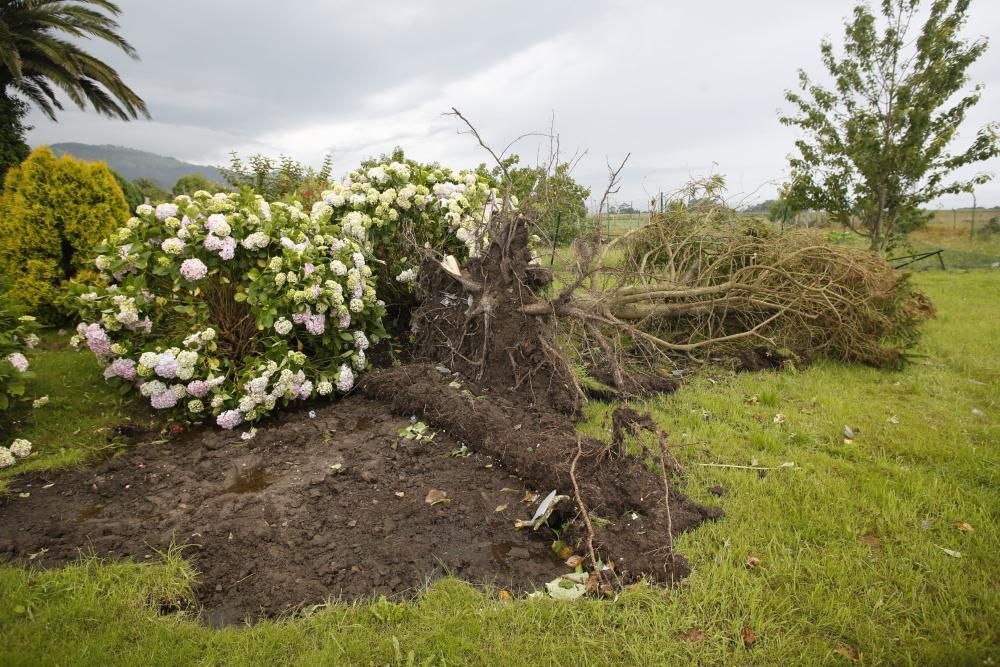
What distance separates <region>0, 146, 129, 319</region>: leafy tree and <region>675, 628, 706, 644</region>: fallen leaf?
6924mm

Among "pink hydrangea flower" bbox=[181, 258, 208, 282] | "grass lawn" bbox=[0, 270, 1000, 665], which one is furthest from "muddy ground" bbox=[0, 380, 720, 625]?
"pink hydrangea flower" bbox=[181, 258, 208, 282]

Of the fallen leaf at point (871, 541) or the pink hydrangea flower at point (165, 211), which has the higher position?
the pink hydrangea flower at point (165, 211)

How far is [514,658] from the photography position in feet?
6.67

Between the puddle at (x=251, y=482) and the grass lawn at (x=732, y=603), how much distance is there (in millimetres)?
697

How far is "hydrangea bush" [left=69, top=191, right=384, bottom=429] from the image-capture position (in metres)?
3.83

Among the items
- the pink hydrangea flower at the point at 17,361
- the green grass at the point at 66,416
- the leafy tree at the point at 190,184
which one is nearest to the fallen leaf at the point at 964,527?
the green grass at the point at 66,416

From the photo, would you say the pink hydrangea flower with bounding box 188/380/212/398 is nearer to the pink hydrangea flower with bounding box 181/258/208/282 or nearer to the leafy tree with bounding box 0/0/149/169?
the pink hydrangea flower with bounding box 181/258/208/282

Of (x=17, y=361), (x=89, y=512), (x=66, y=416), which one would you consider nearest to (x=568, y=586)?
(x=89, y=512)

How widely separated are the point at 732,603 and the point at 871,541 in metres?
0.98

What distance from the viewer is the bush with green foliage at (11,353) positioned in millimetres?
3637

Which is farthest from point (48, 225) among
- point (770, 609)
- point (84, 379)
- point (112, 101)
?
point (112, 101)

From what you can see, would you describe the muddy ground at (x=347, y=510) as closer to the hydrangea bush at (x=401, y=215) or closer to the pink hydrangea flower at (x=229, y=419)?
the pink hydrangea flower at (x=229, y=419)

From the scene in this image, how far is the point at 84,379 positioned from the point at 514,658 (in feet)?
15.4

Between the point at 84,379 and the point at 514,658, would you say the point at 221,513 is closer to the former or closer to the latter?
the point at 514,658
